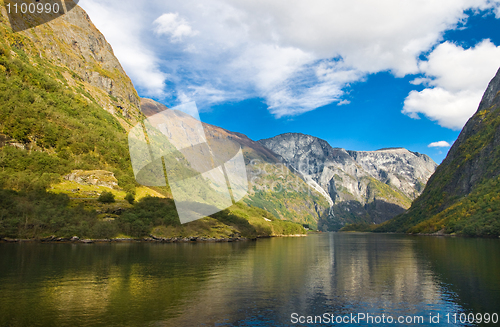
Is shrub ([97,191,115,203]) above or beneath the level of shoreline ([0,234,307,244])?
above

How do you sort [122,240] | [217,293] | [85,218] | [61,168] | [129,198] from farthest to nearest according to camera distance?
1. [129,198]
2. [61,168]
3. [122,240]
4. [85,218]
5. [217,293]

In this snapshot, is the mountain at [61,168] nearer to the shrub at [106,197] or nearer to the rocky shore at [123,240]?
the shrub at [106,197]

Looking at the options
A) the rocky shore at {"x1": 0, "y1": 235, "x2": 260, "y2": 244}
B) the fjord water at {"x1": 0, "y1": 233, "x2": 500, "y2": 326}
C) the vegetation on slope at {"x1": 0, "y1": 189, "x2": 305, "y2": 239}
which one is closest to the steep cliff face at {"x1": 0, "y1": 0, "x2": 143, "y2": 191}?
the vegetation on slope at {"x1": 0, "y1": 189, "x2": 305, "y2": 239}

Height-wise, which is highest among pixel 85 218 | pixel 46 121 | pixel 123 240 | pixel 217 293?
pixel 46 121

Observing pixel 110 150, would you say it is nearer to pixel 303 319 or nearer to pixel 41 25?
pixel 41 25

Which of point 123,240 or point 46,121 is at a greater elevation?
point 46,121

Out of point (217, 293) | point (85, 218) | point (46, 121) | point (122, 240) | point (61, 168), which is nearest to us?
point (217, 293)

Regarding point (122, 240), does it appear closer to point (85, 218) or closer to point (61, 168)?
point (85, 218)

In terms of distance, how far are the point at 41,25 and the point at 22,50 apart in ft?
138

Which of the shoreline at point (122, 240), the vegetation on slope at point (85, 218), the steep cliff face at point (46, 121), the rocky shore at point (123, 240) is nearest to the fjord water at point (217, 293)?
the shoreline at point (122, 240)

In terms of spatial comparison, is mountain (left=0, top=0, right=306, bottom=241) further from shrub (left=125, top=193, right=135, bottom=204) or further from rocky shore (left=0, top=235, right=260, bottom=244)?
rocky shore (left=0, top=235, right=260, bottom=244)

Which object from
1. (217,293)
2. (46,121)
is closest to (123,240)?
(46,121)

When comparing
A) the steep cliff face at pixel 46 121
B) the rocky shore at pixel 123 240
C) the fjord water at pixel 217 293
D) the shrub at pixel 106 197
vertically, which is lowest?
the rocky shore at pixel 123 240

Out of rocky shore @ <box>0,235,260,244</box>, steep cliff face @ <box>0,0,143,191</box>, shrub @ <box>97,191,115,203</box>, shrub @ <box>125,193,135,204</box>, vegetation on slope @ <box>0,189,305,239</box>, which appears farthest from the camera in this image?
shrub @ <box>125,193,135,204</box>
